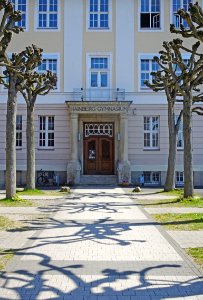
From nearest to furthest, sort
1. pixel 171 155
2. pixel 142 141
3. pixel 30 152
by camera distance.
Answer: pixel 30 152 → pixel 171 155 → pixel 142 141

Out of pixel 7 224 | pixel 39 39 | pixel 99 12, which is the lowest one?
pixel 7 224

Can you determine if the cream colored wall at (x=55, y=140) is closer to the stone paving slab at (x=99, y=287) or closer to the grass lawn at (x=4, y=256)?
the grass lawn at (x=4, y=256)

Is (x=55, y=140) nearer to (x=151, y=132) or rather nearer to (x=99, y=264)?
(x=151, y=132)

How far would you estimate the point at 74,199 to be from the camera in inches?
759

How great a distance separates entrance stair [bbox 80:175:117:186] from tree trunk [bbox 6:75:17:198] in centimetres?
1161

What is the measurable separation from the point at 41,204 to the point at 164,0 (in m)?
19.4

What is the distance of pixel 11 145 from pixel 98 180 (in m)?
12.4

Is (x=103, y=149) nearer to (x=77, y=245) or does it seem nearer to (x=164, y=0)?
(x=164, y=0)

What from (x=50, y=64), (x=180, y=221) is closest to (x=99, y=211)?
(x=180, y=221)

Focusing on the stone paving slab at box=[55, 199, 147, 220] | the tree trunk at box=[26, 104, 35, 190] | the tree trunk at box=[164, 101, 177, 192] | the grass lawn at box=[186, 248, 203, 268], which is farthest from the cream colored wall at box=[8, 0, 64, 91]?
the grass lawn at box=[186, 248, 203, 268]

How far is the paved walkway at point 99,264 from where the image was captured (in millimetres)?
6055

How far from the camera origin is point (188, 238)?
394 inches

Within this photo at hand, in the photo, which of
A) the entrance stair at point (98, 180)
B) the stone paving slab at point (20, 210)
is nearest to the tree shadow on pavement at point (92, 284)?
the stone paving slab at point (20, 210)

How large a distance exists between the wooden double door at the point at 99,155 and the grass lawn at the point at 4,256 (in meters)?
21.5
